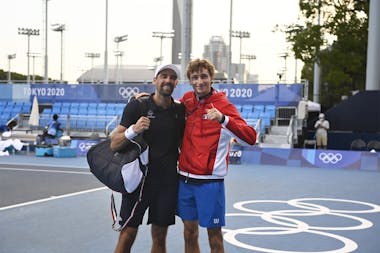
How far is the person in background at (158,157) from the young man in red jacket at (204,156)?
0.29 feet

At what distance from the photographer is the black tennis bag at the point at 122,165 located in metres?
3.75

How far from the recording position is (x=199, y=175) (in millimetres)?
3822

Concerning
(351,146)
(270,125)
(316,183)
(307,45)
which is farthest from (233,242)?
(307,45)

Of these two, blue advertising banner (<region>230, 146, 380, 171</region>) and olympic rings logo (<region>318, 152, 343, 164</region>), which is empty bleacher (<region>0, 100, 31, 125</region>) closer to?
blue advertising banner (<region>230, 146, 380, 171</region>)

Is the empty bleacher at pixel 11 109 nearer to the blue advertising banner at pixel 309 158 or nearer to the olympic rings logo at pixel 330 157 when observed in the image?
the blue advertising banner at pixel 309 158

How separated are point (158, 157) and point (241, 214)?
12.8 feet

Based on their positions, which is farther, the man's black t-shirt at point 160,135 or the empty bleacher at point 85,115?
the empty bleacher at point 85,115

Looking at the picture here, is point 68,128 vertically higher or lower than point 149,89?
lower

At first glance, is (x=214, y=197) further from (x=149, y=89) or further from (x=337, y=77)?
(x=337, y=77)

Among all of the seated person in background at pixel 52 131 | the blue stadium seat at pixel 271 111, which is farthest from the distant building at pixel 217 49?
the seated person in background at pixel 52 131

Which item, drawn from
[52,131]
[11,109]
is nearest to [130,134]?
[52,131]

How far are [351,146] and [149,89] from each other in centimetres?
897

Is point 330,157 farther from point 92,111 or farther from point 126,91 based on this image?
point 92,111

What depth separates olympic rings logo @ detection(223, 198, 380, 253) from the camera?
5.91 m
